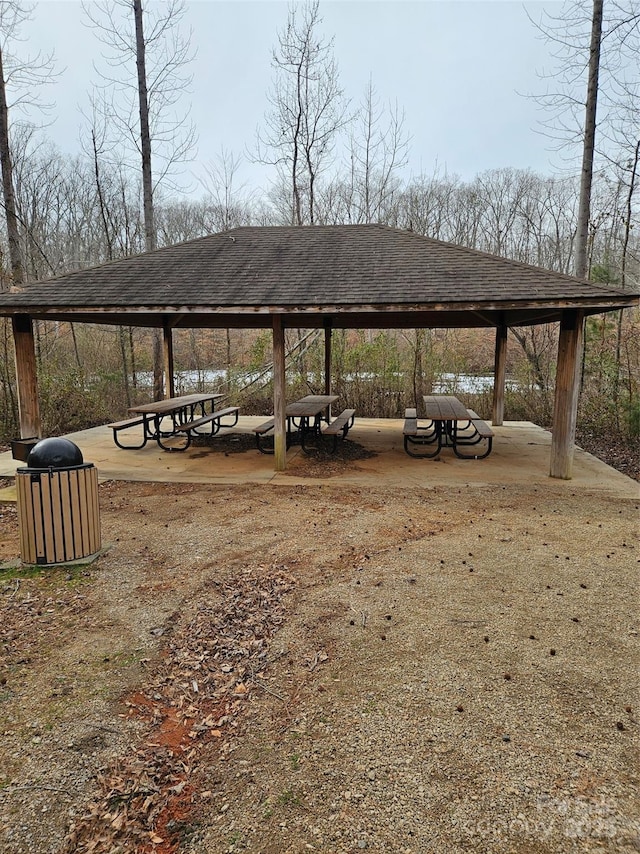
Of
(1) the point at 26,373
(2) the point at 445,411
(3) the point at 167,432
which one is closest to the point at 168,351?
(3) the point at 167,432

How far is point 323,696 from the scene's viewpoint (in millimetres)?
2400

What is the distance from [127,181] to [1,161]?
1323 cm

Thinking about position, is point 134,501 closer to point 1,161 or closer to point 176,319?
point 176,319

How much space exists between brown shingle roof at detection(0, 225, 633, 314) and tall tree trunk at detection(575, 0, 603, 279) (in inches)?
151

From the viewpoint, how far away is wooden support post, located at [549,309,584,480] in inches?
239

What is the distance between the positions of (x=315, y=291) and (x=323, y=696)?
5.16 m

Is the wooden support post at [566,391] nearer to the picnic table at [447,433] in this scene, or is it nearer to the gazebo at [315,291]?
the gazebo at [315,291]

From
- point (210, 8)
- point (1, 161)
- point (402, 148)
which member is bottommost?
point (1, 161)

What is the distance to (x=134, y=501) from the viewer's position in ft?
18.7

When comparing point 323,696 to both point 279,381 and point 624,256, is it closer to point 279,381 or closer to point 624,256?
point 279,381

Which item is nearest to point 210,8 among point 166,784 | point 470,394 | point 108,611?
point 470,394

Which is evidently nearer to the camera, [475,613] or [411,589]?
[475,613]

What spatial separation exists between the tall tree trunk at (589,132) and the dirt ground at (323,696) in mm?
7851

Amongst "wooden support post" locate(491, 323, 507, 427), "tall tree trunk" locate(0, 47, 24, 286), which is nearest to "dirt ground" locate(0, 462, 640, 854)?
"wooden support post" locate(491, 323, 507, 427)
